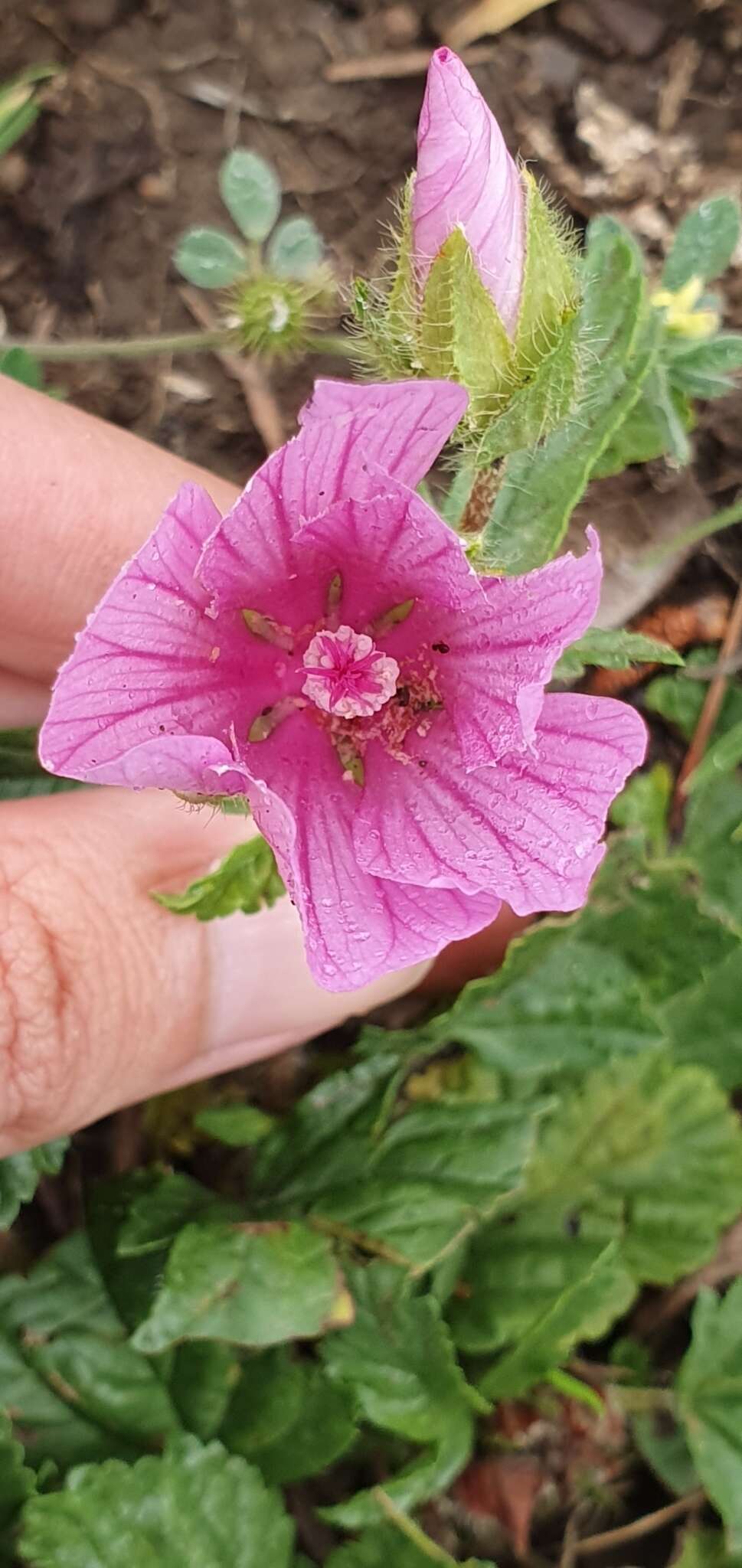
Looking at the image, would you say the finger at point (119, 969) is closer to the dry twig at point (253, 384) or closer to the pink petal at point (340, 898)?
the pink petal at point (340, 898)

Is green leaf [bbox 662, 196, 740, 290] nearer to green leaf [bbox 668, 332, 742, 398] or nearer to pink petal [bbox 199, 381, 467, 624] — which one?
green leaf [bbox 668, 332, 742, 398]

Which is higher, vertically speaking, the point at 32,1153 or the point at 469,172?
the point at 469,172

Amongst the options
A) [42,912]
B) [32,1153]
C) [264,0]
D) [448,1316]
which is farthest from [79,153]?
[448,1316]

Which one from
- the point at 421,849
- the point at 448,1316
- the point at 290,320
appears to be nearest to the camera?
the point at 421,849

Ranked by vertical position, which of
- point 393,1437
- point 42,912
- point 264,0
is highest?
point 264,0

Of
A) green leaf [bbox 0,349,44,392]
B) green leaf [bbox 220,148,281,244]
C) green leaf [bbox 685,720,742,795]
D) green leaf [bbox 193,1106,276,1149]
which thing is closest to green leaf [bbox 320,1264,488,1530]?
green leaf [bbox 193,1106,276,1149]

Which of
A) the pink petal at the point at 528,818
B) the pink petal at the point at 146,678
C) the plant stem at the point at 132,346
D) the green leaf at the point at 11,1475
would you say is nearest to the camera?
the pink petal at the point at 146,678

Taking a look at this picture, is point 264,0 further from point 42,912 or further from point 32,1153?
point 32,1153

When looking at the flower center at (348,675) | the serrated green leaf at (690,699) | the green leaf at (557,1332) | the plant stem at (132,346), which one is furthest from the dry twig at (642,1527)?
the plant stem at (132,346)
